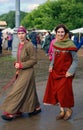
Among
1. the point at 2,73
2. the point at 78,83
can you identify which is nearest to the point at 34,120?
the point at 78,83

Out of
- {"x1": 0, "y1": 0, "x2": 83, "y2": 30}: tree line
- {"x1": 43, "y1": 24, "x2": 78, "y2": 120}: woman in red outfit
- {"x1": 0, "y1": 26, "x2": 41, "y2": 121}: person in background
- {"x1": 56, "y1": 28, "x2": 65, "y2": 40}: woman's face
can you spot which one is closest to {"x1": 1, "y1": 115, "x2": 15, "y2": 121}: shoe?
{"x1": 0, "y1": 26, "x2": 41, "y2": 121}: person in background

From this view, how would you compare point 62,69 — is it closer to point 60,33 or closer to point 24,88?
point 60,33

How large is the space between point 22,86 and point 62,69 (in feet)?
2.52

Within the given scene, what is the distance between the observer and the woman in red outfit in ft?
23.8

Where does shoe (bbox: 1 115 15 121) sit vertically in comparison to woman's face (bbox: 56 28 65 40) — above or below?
below

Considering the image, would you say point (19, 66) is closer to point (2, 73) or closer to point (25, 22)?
point (2, 73)

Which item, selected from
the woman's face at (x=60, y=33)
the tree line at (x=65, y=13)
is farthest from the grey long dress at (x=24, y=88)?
the tree line at (x=65, y=13)

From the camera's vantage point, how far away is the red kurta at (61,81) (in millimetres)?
7324

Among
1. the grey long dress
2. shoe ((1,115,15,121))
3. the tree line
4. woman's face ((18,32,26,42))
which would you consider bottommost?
the tree line

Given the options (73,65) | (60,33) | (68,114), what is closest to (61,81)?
(73,65)

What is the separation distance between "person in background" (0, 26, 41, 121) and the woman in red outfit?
0.34 m

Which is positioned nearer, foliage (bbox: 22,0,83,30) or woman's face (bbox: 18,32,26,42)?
woman's face (bbox: 18,32,26,42)

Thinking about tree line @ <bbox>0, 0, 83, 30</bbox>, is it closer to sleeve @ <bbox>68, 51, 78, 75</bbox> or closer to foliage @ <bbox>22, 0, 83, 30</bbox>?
foliage @ <bbox>22, 0, 83, 30</bbox>

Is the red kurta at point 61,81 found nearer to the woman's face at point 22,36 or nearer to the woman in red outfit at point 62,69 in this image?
the woman in red outfit at point 62,69
